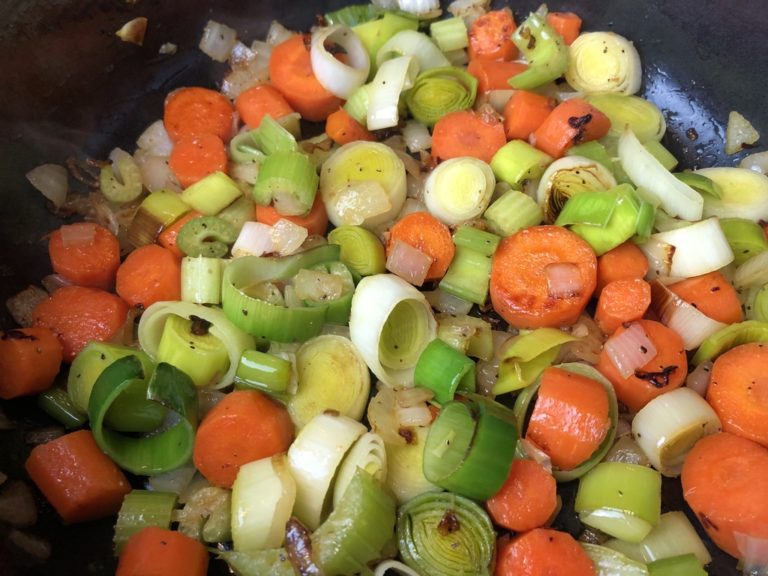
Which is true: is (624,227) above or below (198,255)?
above

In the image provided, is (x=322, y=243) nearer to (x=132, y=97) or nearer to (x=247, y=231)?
(x=247, y=231)

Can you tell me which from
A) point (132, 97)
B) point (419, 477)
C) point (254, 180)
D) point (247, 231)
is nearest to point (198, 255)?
point (247, 231)

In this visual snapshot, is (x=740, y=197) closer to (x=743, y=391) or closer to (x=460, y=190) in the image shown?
(x=743, y=391)

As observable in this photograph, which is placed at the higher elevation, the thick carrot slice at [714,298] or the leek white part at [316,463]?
the thick carrot slice at [714,298]

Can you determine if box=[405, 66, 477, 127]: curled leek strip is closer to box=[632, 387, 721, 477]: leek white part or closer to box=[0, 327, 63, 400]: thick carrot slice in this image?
box=[632, 387, 721, 477]: leek white part

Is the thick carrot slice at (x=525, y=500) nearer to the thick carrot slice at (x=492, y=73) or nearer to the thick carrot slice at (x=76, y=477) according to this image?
the thick carrot slice at (x=76, y=477)

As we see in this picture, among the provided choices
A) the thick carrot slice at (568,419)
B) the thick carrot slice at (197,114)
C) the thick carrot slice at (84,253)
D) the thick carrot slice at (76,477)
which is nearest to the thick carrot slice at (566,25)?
the thick carrot slice at (197,114)
